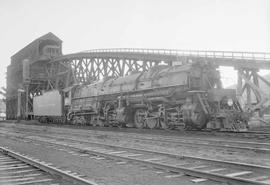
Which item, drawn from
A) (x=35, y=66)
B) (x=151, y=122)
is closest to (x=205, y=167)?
(x=151, y=122)

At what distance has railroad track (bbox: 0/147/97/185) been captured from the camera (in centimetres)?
575

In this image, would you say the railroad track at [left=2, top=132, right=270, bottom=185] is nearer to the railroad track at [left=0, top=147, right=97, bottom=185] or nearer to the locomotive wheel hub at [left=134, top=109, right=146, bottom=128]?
the railroad track at [left=0, top=147, right=97, bottom=185]

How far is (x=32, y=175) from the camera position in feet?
21.1

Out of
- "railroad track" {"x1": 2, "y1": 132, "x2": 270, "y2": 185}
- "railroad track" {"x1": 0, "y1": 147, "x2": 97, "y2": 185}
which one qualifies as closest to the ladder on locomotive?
"railroad track" {"x1": 2, "y1": 132, "x2": 270, "y2": 185}

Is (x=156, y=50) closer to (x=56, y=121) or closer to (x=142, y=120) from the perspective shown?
(x=56, y=121)

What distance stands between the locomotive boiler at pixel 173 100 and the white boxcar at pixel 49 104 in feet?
26.4

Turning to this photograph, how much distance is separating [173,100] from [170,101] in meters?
0.15

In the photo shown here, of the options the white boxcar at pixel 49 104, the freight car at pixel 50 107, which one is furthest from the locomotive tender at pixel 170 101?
the white boxcar at pixel 49 104

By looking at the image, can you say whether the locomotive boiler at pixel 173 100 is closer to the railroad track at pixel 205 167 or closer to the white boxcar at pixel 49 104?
the railroad track at pixel 205 167

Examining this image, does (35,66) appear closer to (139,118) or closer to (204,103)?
(139,118)

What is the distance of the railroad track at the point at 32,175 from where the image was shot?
5.75m

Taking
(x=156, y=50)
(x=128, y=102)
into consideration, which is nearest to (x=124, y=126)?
(x=128, y=102)

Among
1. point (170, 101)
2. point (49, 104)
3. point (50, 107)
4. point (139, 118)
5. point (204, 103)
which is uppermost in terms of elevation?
point (49, 104)

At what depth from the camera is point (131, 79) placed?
19.4 metres
